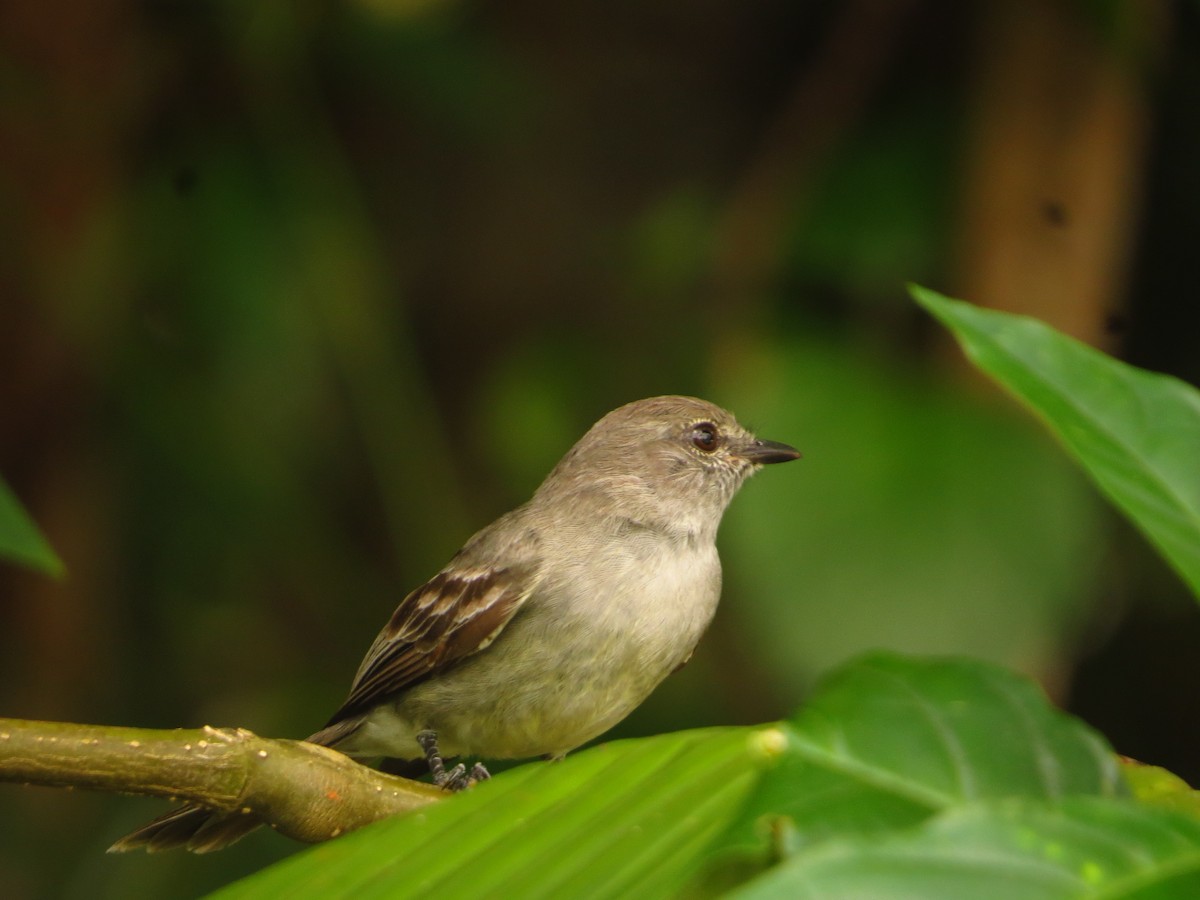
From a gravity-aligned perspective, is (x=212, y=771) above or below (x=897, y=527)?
above

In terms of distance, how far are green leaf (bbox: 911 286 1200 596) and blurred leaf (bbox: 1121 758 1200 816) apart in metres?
0.45

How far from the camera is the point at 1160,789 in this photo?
1.80 m

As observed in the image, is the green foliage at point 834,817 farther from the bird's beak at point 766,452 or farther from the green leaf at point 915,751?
the bird's beak at point 766,452

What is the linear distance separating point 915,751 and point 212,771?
4.36ft

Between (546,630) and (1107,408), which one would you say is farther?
(546,630)

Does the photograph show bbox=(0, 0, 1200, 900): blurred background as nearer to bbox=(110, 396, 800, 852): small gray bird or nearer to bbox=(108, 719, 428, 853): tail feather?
bbox=(110, 396, 800, 852): small gray bird

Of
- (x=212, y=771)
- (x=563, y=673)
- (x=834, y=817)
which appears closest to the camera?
(x=834, y=817)

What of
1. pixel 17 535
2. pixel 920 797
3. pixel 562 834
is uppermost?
pixel 17 535

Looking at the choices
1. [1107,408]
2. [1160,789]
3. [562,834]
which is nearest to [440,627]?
[562,834]

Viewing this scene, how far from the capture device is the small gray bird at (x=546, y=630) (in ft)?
12.2

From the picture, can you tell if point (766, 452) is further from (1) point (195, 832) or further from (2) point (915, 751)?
(2) point (915, 751)

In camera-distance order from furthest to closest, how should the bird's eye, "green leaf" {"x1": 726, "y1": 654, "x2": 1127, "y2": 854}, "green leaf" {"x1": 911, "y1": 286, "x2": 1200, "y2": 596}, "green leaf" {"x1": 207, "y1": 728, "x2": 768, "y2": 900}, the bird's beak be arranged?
1. the bird's eye
2. the bird's beak
3. "green leaf" {"x1": 207, "y1": 728, "x2": 768, "y2": 900}
4. "green leaf" {"x1": 911, "y1": 286, "x2": 1200, "y2": 596}
5. "green leaf" {"x1": 726, "y1": 654, "x2": 1127, "y2": 854}

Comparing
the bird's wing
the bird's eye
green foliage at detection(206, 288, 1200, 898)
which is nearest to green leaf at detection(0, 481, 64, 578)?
green foliage at detection(206, 288, 1200, 898)

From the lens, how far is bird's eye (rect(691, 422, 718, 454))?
458cm
